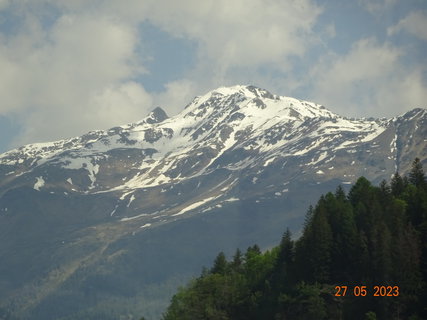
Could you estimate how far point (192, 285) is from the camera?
144375 mm

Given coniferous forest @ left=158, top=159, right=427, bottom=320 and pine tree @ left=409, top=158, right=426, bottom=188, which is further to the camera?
pine tree @ left=409, top=158, right=426, bottom=188

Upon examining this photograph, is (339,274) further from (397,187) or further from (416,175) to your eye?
(416,175)

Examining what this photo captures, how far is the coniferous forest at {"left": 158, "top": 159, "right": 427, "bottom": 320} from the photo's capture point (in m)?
118

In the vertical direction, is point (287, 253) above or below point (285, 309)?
above

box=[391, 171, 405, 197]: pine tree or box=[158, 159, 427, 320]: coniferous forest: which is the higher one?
box=[391, 171, 405, 197]: pine tree

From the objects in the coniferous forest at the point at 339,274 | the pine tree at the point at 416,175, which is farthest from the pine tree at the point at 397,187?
the coniferous forest at the point at 339,274

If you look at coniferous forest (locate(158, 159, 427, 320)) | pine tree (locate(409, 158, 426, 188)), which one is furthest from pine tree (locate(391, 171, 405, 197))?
coniferous forest (locate(158, 159, 427, 320))

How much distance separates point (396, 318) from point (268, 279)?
2759 centimetres

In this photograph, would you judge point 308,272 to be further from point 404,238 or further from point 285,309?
point 404,238

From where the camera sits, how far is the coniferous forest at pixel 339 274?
118 meters

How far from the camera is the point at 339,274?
417 ft

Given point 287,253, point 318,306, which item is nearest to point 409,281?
point 318,306

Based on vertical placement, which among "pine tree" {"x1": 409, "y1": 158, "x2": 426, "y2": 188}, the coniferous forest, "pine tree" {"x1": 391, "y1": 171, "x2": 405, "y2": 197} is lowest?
the coniferous forest

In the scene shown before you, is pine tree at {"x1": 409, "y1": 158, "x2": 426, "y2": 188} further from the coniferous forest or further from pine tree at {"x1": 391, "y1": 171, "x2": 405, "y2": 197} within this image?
the coniferous forest
